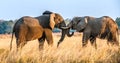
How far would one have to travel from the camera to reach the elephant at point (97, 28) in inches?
619

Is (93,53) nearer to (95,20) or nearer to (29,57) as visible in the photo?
(29,57)

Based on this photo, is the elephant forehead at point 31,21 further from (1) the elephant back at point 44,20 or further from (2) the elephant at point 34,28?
(1) the elephant back at point 44,20

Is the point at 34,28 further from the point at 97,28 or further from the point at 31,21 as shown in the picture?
the point at 97,28

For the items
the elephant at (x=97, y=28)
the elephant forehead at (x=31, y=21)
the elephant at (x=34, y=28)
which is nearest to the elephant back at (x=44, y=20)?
the elephant at (x=34, y=28)

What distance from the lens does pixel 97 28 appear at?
16062mm

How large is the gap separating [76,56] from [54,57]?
0.57 m

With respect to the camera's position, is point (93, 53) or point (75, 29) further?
point (75, 29)

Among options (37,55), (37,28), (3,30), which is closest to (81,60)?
(37,55)

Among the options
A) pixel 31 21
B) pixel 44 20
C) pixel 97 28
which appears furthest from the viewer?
pixel 97 28

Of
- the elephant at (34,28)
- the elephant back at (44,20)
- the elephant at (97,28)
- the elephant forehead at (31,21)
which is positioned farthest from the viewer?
the elephant at (97,28)

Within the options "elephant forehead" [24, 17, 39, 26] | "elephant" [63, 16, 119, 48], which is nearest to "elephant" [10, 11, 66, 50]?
"elephant forehead" [24, 17, 39, 26]

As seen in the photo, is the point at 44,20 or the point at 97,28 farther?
the point at 97,28

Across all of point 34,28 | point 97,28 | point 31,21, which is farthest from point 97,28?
point 31,21

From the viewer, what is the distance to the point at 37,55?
9.73 m
